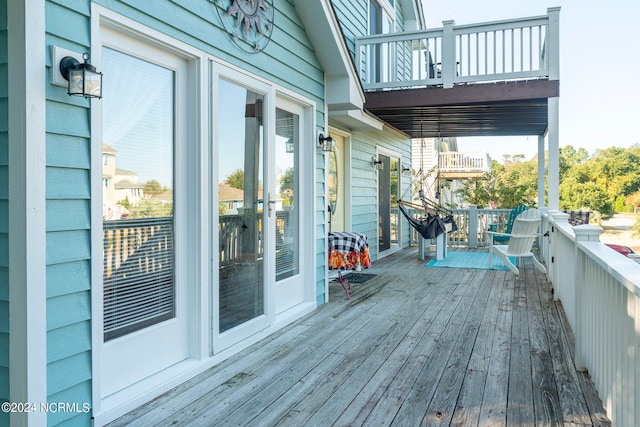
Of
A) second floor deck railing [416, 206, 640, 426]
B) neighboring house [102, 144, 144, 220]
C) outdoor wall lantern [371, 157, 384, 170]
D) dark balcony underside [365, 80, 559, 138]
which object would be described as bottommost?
second floor deck railing [416, 206, 640, 426]

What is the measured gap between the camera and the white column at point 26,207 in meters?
1.92

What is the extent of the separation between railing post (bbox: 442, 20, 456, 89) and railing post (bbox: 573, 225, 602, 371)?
373 cm

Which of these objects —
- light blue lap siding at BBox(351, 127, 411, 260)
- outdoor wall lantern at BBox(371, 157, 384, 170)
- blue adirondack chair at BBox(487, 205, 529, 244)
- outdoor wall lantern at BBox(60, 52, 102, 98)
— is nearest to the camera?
outdoor wall lantern at BBox(60, 52, 102, 98)

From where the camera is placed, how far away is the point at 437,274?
22.2ft

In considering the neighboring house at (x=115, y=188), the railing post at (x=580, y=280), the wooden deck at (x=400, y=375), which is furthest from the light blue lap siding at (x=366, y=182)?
the neighboring house at (x=115, y=188)

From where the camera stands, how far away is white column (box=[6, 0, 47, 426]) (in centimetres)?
192

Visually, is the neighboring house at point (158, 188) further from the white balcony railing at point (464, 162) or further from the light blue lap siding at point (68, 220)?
the white balcony railing at point (464, 162)

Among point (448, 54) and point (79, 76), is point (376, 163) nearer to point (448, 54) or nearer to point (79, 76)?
point (448, 54)

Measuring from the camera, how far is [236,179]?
3.45 metres

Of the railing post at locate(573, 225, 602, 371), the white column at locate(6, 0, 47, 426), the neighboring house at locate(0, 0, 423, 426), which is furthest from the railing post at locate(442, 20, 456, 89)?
the white column at locate(6, 0, 47, 426)

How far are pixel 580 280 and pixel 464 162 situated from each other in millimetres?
14765

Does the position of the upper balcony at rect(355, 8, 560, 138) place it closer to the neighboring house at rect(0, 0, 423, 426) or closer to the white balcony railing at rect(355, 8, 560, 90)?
the white balcony railing at rect(355, 8, 560, 90)

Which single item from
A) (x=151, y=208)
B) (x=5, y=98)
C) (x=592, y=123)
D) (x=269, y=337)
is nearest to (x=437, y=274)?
(x=269, y=337)

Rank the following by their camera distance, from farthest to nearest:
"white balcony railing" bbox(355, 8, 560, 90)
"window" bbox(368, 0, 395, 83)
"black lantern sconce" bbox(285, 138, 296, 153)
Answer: "window" bbox(368, 0, 395, 83) < "white balcony railing" bbox(355, 8, 560, 90) < "black lantern sconce" bbox(285, 138, 296, 153)
